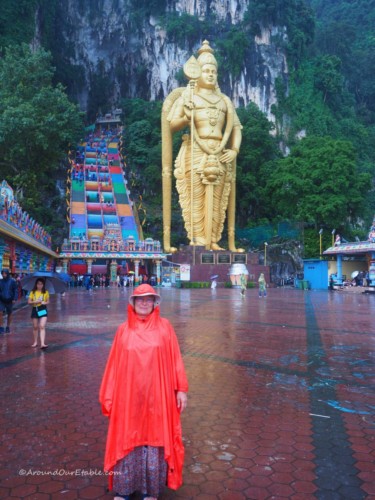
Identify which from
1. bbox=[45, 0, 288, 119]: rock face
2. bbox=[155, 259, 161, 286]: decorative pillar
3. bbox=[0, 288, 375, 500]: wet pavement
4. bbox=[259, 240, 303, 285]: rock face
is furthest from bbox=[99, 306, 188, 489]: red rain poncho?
bbox=[45, 0, 288, 119]: rock face

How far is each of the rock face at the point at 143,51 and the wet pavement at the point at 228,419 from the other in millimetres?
44574

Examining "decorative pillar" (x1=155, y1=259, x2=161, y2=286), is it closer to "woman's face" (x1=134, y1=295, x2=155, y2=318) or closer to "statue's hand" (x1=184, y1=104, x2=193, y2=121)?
"statue's hand" (x1=184, y1=104, x2=193, y2=121)

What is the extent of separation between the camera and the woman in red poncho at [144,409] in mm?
2414

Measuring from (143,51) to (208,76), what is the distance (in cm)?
3007

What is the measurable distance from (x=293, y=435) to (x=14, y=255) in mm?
14954

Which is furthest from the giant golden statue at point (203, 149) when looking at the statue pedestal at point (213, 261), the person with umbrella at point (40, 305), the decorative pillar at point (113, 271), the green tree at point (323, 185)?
the person with umbrella at point (40, 305)

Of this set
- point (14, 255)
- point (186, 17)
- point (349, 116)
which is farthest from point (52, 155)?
point (349, 116)

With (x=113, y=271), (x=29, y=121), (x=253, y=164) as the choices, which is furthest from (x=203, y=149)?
(x=253, y=164)

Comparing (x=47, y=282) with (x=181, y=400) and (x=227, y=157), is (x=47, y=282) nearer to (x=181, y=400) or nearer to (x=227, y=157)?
(x=181, y=400)

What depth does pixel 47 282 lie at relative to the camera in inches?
281

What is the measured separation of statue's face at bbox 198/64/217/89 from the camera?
93.1 feet

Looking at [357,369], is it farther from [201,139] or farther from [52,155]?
[52,155]

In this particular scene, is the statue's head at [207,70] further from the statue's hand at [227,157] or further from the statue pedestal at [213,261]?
the statue pedestal at [213,261]

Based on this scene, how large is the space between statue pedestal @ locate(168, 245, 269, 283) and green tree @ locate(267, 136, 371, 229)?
7.47 metres
